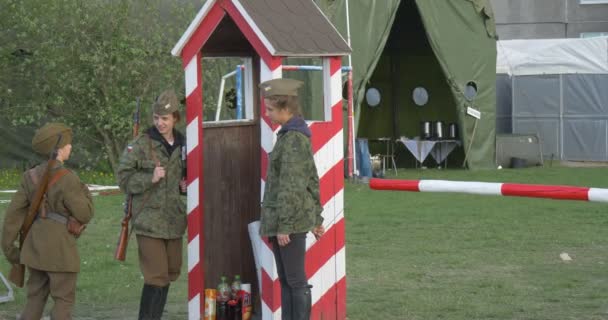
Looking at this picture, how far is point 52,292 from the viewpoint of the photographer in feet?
26.3

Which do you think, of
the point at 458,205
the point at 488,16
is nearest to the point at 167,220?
the point at 458,205

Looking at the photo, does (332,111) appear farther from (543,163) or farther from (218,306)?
(543,163)

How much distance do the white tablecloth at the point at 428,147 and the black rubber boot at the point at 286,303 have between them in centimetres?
1800

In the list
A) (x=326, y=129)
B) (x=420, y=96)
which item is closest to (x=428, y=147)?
(x=420, y=96)

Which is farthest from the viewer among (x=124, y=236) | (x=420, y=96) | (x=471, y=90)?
(x=420, y=96)

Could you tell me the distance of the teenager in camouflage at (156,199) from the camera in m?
8.16

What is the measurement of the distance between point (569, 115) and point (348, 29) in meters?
7.83

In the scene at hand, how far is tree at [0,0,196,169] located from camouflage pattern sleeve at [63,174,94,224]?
Result: 12825 millimetres

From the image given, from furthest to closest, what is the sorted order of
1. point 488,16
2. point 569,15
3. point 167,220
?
point 569,15, point 488,16, point 167,220

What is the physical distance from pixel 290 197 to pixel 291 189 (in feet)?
0.17

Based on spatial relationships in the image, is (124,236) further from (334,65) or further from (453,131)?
(453,131)

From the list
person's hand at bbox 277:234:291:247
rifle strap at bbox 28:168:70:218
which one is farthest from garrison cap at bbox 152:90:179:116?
person's hand at bbox 277:234:291:247

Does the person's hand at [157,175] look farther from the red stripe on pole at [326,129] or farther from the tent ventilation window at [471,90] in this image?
the tent ventilation window at [471,90]

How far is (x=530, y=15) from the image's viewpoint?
42.4m
